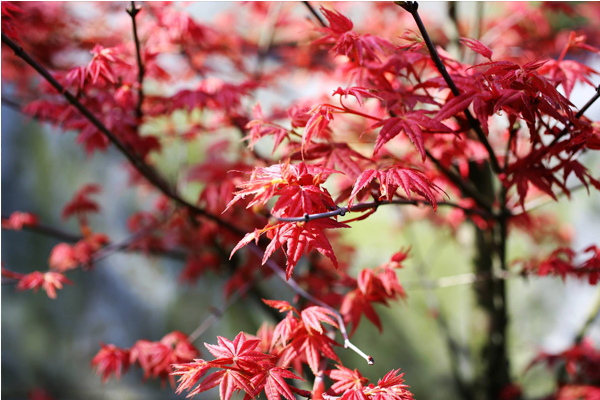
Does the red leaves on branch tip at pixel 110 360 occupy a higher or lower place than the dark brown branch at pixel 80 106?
lower

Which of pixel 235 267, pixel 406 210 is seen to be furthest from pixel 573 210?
pixel 235 267

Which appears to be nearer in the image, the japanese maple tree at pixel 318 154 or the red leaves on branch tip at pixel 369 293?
the japanese maple tree at pixel 318 154

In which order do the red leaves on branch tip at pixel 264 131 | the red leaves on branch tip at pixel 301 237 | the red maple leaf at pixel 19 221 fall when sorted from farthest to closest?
the red maple leaf at pixel 19 221 < the red leaves on branch tip at pixel 264 131 < the red leaves on branch tip at pixel 301 237

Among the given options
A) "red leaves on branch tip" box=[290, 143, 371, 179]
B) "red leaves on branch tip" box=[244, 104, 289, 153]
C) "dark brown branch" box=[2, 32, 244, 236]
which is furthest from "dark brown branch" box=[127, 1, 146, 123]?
"red leaves on branch tip" box=[290, 143, 371, 179]

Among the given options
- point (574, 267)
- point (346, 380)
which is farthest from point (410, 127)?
point (574, 267)

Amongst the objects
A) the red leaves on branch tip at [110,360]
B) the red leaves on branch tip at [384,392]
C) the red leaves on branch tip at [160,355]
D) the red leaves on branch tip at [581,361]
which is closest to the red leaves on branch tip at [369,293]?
the red leaves on branch tip at [384,392]

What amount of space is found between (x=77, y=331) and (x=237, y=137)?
1737 mm

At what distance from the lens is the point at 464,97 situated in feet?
3.00

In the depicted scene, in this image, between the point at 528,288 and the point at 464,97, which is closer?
the point at 464,97

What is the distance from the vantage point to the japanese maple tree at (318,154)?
874 millimetres

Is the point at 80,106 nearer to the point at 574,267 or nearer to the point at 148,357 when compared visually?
the point at 148,357

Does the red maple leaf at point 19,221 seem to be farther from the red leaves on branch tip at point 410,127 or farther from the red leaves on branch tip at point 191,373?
the red leaves on branch tip at point 410,127

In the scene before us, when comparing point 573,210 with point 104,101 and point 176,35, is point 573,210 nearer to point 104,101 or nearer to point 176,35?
point 176,35

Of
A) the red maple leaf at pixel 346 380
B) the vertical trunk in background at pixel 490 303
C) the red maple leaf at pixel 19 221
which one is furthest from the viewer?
the vertical trunk in background at pixel 490 303
